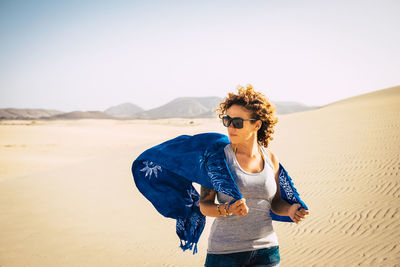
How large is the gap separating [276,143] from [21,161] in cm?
1584

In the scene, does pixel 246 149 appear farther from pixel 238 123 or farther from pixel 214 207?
pixel 214 207

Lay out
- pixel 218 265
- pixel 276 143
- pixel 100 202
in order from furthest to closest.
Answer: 1. pixel 276 143
2. pixel 100 202
3. pixel 218 265

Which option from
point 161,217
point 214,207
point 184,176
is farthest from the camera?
point 161,217

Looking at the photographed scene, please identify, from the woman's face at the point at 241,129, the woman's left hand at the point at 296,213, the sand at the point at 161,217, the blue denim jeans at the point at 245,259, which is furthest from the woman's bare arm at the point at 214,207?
the sand at the point at 161,217

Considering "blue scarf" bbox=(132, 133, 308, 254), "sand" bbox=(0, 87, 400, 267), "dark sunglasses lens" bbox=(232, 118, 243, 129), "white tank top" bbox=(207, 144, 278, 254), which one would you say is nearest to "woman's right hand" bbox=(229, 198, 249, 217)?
"white tank top" bbox=(207, 144, 278, 254)

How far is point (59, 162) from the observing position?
18500 mm

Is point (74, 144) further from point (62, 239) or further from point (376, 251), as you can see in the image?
point (376, 251)

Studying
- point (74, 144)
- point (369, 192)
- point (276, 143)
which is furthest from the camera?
point (74, 144)

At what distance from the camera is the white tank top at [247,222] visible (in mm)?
1973

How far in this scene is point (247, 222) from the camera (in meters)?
2.00

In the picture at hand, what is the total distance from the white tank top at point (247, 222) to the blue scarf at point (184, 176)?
223 mm

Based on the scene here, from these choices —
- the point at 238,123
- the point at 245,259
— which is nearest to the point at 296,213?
the point at 245,259

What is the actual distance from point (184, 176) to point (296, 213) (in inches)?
35.9

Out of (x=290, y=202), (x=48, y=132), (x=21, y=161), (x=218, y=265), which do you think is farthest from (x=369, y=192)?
(x=48, y=132)
